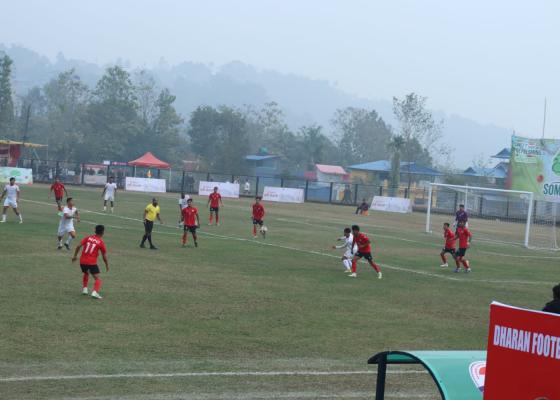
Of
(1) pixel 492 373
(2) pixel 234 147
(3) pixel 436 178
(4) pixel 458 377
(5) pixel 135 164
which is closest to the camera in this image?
(1) pixel 492 373

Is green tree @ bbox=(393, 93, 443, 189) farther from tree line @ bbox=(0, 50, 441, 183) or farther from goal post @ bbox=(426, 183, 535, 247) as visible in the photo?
goal post @ bbox=(426, 183, 535, 247)

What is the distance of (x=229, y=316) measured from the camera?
58.8 feet

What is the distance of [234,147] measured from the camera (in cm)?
11238

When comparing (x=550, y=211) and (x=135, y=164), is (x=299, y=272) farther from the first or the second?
(x=135, y=164)

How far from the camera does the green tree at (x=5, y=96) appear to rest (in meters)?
106

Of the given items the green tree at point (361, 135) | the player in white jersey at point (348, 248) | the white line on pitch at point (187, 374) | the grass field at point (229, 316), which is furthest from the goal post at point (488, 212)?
the green tree at point (361, 135)

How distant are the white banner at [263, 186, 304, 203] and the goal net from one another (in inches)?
460

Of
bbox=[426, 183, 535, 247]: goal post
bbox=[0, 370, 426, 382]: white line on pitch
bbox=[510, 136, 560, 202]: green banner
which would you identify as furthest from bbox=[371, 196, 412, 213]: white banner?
bbox=[0, 370, 426, 382]: white line on pitch

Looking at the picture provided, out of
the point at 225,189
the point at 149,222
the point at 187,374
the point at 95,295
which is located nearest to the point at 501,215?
the point at 225,189

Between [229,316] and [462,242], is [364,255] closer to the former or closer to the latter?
[462,242]

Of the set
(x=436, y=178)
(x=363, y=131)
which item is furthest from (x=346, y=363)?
(x=363, y=131)

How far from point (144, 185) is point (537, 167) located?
37.7 metres

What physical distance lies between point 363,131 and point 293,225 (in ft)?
412

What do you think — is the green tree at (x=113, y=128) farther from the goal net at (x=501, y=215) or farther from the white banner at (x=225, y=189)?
the goal net at (x=501, y=215)
